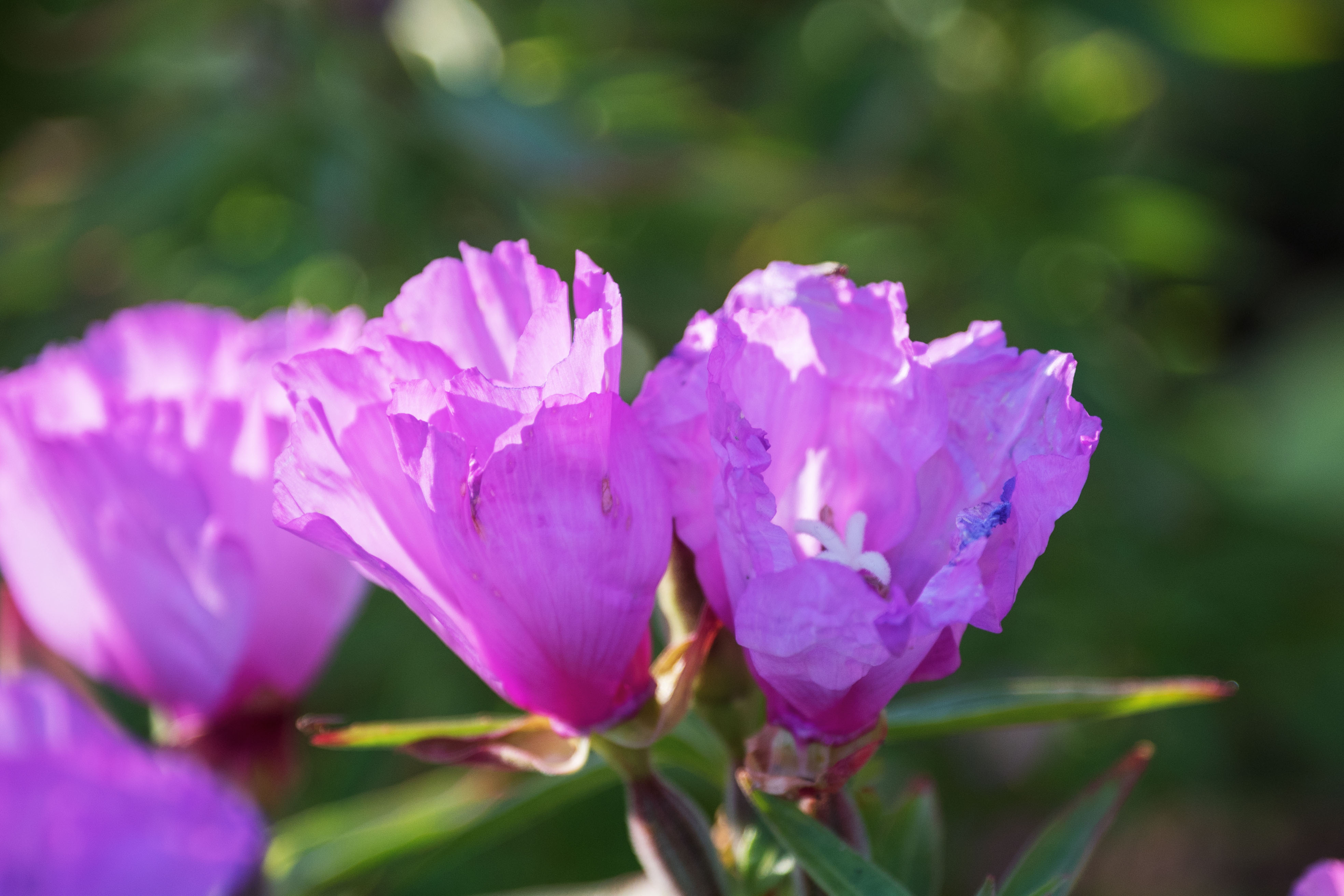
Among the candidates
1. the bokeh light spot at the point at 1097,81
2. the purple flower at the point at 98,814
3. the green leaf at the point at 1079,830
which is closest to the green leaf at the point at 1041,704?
the green leaf at the point at 1079,830

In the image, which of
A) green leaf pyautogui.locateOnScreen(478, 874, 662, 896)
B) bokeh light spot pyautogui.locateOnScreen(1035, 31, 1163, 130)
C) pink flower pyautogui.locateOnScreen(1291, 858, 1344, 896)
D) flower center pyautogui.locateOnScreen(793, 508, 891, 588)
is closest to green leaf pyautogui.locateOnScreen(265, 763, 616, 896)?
green leaf pyautogui.locateOnScreen(478, 874, 662, 896)

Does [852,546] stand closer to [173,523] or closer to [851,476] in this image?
[851,476]

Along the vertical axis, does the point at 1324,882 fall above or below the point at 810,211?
above

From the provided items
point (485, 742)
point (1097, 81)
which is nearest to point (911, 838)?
point (485, 742)

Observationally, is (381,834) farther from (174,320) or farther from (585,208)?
(585,208)

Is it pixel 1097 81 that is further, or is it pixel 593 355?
pixel 1097 81

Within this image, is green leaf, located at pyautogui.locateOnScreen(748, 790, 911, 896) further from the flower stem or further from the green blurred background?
the green blurred background

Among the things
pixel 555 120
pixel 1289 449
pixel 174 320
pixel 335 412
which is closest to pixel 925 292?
pixel 555 120
